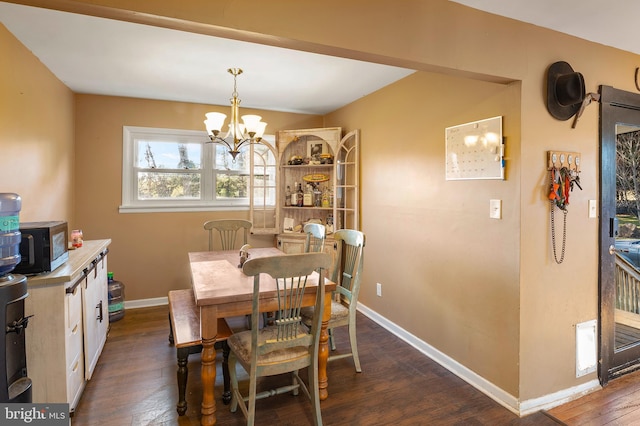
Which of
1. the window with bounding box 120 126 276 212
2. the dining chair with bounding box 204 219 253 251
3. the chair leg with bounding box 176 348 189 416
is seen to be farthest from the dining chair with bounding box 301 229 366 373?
the window with bounding box 120 126 276 212

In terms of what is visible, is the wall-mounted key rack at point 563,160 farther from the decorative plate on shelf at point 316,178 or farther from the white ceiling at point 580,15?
the decorative plate on shelf at point 316,178

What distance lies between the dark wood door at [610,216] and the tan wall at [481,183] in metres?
0.08

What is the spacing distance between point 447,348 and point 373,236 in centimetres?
136

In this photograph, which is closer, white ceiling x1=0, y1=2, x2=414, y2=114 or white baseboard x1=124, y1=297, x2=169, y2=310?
white ceiling x1=0, y1=2, x2=414, y2=114

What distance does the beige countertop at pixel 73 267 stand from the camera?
183 cm

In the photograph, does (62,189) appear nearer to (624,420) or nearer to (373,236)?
(373,236)

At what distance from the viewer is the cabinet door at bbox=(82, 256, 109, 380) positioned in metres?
2.35

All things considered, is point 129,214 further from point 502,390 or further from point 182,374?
point 502,390

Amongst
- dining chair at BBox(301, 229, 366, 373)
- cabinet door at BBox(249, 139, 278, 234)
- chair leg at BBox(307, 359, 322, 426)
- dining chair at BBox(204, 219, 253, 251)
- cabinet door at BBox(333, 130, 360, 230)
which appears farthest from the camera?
cabinet door at BBox(249, 139, 278, 234)

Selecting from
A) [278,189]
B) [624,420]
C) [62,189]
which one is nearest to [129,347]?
[62,189]

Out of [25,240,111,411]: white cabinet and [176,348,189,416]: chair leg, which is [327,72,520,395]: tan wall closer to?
[176,348,189,416]: chair leg

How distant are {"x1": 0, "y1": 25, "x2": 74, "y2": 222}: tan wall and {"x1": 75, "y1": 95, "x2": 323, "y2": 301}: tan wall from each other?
0.61 feet

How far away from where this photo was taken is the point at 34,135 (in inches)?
107

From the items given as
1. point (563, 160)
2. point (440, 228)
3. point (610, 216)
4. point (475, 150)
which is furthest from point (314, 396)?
point (610, 216)
